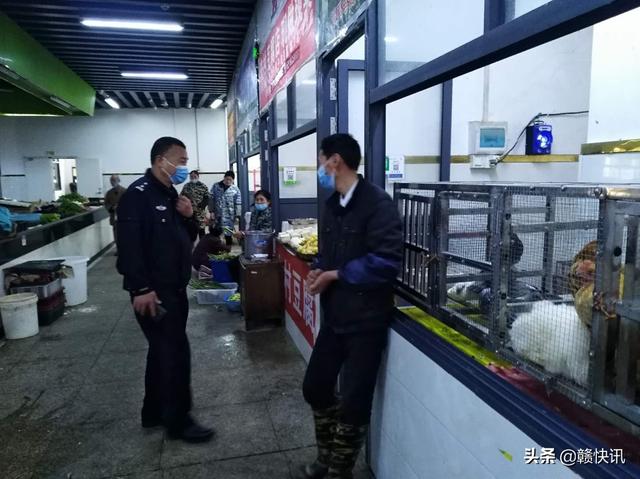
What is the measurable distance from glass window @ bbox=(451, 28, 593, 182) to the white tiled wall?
281cm

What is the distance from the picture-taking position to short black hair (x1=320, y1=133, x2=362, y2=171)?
197cm

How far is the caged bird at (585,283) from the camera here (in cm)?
101

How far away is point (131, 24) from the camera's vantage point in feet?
22.1

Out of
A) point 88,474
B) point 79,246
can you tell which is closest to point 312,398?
point 88,474

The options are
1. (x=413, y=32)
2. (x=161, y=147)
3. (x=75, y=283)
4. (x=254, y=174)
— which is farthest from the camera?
(x=254, y=174)

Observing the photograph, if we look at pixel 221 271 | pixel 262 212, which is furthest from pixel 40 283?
pixel 262 212

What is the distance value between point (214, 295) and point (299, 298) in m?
1.95

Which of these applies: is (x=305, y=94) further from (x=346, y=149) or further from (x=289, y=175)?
(x=346, y=149)

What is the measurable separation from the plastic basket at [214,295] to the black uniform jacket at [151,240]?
2768mm

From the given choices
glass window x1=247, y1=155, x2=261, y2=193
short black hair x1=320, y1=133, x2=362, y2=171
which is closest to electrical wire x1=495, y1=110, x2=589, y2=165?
short black hair x1=320, y1=133, x2=362, y2=171

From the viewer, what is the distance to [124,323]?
4.76 meters

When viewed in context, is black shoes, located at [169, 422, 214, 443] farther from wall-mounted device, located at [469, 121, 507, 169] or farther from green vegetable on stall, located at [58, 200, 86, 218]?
green vegetable on stall, located at [58, 200, 86, 218]

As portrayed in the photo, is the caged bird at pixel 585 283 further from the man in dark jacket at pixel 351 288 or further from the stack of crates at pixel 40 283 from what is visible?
the stack of crates at pixel 40 283

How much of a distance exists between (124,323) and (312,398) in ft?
10.8
